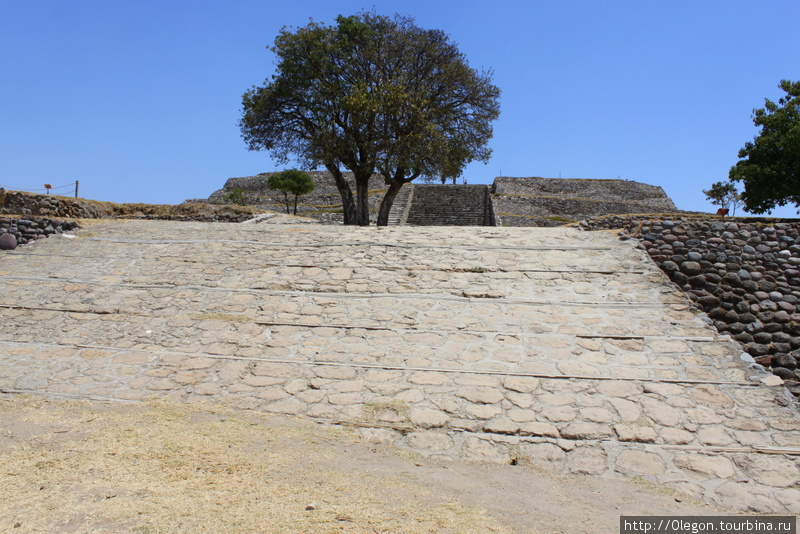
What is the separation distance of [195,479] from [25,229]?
10.0 metres

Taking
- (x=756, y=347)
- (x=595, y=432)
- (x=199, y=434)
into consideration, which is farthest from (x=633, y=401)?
(x=199, y=434)

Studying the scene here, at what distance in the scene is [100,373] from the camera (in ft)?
19.8

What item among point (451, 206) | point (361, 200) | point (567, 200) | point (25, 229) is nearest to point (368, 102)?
point (361, 200)

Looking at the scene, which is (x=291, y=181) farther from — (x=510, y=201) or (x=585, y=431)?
(x=585, y=431)

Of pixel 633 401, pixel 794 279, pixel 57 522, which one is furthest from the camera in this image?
pixel 794 279

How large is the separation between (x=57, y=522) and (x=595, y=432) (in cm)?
419

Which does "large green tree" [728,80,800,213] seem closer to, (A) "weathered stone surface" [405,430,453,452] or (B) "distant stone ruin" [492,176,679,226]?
(B) "distant stone ruin" [492,176,679,226]

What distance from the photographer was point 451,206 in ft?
105

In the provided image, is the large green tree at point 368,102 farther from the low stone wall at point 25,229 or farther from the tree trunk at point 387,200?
the low stone wall at point 25,229

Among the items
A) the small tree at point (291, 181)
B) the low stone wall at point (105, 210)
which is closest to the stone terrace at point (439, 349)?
the low stone wall at point (105, 210)

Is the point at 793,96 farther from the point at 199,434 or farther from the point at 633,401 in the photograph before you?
the point at 199,434

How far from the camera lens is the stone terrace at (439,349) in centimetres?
Result: 477

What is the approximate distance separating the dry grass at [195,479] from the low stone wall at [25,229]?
23.1ft

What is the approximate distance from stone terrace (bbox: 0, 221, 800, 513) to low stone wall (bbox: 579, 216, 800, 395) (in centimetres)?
35
